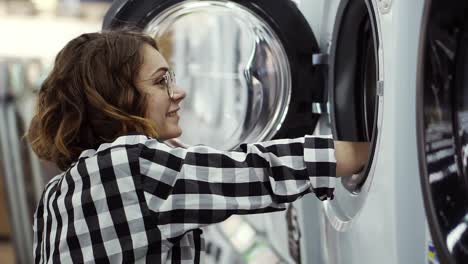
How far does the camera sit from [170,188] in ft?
2.91

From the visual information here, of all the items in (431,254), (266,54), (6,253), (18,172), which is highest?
(266,54)

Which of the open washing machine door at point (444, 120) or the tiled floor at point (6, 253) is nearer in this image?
the open washing machine door at point (444, 120)

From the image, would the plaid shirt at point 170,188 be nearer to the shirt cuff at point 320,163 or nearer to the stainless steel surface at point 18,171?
the shirt cuff at point 320,163

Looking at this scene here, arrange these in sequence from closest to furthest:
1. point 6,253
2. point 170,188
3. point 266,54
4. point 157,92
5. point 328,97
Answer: point 170,188
point 157,92
point 328,97
point 266,54
point 6,253

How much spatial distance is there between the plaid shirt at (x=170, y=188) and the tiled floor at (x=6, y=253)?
2994 mm

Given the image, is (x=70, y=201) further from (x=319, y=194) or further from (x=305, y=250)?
(x=305, y=250)

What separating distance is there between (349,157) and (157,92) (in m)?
0.34

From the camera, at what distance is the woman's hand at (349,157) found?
3.07 feet

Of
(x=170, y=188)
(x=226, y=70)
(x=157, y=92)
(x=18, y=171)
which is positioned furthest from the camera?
(x=18, y=171)

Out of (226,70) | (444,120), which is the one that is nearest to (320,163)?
(444,120)

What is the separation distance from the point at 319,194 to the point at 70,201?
38cm

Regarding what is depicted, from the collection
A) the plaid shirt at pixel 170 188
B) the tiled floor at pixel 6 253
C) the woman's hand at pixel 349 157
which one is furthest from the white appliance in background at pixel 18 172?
the woman's hand at pixel 349 157

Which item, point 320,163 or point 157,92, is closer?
point 320,163

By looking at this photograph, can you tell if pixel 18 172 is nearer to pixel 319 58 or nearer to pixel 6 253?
pixel 6 253
